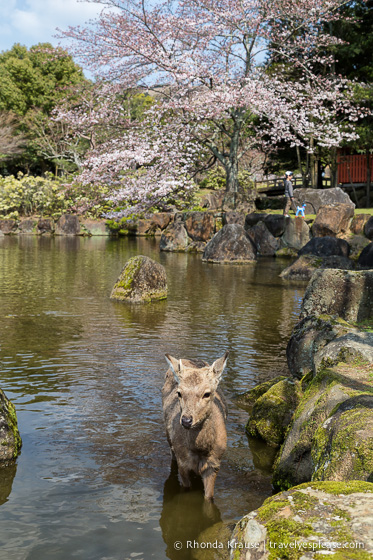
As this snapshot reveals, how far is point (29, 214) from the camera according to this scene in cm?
6016

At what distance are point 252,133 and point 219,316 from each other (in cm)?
3531

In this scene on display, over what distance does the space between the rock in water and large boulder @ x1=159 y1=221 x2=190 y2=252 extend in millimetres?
19251

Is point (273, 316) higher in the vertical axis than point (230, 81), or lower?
lower

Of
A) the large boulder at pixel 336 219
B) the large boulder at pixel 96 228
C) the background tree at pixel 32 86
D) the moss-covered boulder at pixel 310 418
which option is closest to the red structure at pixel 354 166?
the large boulder at pixel 336 219

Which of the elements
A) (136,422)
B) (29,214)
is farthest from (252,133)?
(136,422)

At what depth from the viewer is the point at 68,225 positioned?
54.0 meters

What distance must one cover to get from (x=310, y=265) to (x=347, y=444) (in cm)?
2056

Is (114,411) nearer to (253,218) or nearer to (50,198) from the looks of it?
(253,218)

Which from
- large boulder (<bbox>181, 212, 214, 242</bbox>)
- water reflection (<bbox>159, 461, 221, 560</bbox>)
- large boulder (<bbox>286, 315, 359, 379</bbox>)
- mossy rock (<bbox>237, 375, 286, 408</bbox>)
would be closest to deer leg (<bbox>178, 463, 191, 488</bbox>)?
water reflection (<bbox>159, 461, 221, 560</bbox>)

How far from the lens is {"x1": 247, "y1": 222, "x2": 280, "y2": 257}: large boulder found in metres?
35.9

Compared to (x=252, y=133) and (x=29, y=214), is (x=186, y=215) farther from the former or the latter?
(x=29, y=214)

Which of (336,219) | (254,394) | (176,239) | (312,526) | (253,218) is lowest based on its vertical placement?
(254,394)

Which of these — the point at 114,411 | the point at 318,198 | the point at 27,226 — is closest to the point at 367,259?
the point at 114,411

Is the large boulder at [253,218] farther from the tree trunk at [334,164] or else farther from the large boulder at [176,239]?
the tree trunk at [334,164]
